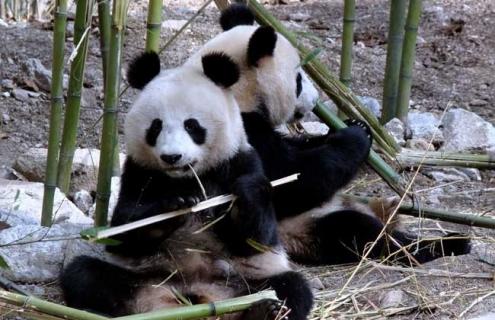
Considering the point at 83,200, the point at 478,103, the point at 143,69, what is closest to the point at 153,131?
the point at 143,69

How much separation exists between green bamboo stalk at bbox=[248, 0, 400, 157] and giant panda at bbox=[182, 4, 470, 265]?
0.20ft

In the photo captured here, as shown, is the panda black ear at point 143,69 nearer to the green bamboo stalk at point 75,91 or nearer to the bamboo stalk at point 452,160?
the green bamboo stalk at point 75,91

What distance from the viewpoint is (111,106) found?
4.21m

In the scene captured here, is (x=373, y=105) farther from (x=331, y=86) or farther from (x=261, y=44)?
(x=261, y=44)

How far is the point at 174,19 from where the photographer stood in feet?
31.6

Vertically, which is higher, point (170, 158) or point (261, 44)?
point (261, 44)

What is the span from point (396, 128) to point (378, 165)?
227cm

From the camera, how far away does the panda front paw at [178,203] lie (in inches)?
143

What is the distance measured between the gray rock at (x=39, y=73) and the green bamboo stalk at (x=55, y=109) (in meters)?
3.07

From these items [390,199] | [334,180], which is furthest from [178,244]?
[390,199]

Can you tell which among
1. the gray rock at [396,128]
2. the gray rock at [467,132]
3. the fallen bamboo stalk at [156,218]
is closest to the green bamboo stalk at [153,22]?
the fallen bamboo stalk at [156,218]

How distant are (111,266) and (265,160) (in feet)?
3.52

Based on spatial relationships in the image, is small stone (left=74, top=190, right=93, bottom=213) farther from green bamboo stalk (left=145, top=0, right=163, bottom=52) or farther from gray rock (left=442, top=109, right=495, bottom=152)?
gray rock (left=442, top=109, right=495, bottom=152)

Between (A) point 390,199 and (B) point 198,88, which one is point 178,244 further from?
(A) point 390,199
